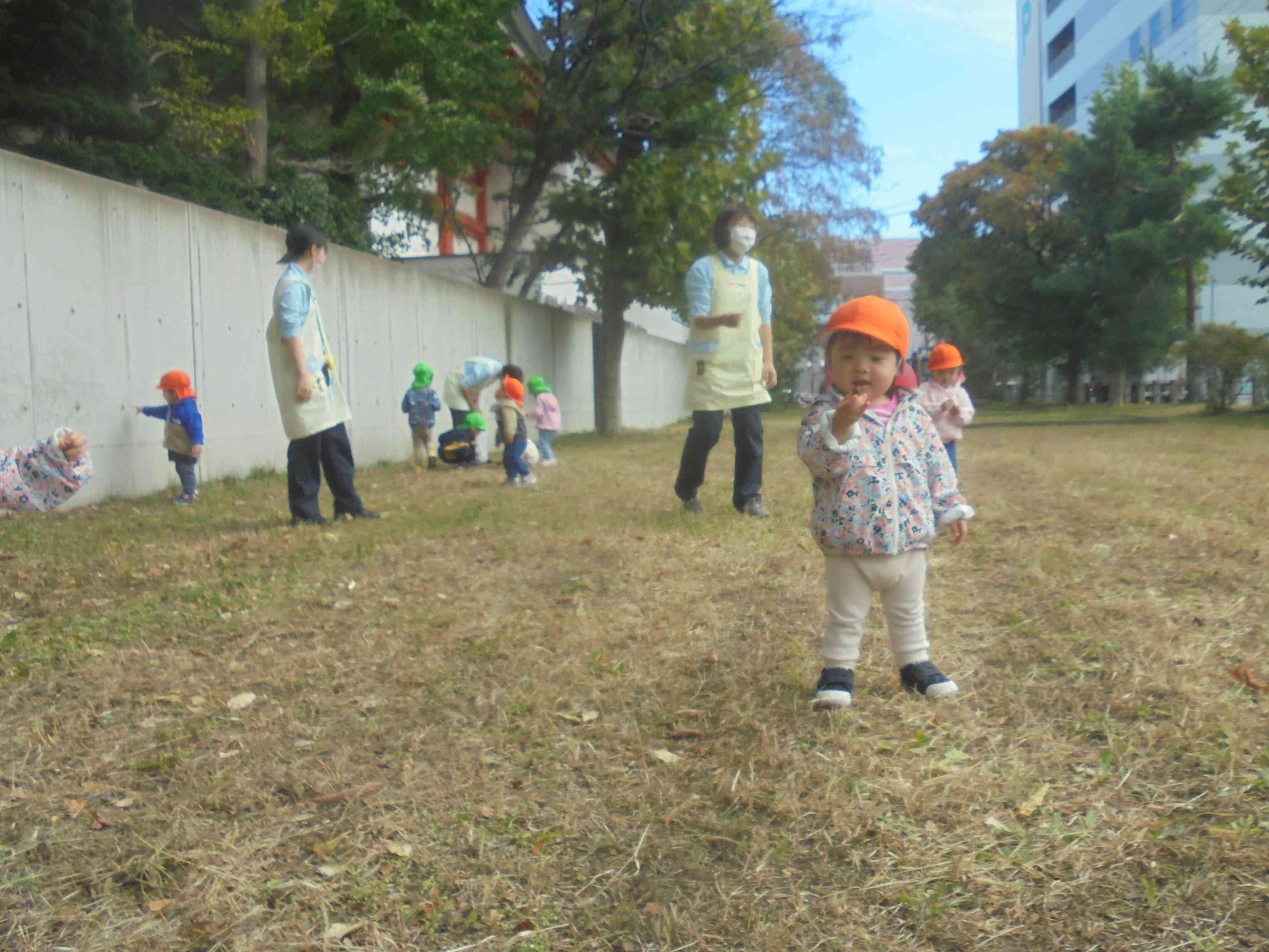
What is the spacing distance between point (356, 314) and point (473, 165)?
6383mm

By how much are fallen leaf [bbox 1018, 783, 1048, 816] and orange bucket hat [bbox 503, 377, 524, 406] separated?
8.62m

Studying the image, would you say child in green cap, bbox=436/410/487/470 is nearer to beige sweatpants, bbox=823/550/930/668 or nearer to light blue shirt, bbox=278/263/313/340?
light blue shirt, bbox=278/263/313/340

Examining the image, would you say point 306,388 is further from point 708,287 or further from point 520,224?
point 520,224

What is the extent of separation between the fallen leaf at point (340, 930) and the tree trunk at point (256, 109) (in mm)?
13303

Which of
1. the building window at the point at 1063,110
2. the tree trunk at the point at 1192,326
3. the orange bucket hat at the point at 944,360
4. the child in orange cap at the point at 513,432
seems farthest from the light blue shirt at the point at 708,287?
the building window at the point at 1063,110

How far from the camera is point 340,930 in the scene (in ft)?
7.52

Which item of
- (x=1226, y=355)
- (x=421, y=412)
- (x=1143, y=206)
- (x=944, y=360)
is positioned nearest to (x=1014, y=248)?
(x=1143, y=206)

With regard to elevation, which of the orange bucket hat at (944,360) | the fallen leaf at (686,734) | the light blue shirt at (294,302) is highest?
the light blue shirt at (294,302)

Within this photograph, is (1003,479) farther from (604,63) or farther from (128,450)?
(604,63)

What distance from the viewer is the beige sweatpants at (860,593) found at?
3426mm

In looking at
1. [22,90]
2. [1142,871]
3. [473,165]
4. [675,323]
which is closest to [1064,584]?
[1142,871]

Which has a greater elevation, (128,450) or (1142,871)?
(128,450)

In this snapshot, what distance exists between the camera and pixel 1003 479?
34.7ft

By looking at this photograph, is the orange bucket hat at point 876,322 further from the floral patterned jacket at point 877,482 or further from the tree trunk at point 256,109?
the tree trunk at point 256,109
